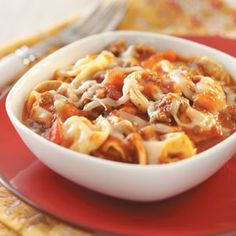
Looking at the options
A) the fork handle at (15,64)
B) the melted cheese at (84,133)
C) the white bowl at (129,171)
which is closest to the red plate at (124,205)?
the white bowl at (129,171)

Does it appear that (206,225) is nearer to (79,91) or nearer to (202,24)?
(79,91)

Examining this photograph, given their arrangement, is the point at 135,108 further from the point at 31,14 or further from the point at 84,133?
the point at 31,14

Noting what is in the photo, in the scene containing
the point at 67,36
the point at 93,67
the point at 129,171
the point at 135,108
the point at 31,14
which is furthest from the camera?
the point at 31,14

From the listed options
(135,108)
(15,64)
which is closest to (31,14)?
(15,64)

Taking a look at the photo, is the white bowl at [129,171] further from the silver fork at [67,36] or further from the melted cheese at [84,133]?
the silver fork at [67,36]

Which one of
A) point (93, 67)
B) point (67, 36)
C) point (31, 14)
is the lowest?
point (31, 14)

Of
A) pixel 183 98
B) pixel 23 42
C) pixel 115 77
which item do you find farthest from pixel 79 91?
pixel 23 42
